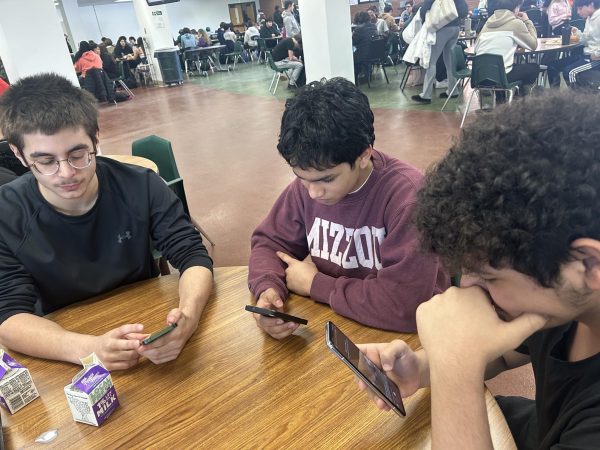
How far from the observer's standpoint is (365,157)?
1.39 m

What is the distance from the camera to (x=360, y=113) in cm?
136

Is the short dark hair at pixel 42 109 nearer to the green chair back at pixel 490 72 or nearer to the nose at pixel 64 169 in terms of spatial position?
the nose at pixel 64 169

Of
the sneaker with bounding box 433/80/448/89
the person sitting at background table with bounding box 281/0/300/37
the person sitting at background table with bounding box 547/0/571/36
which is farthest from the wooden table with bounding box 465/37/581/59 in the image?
the person sitting at background table with bounding box 281/0/300/37

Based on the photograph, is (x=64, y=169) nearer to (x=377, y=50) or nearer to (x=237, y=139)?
(x=237, y=139)

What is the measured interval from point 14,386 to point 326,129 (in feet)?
3.28

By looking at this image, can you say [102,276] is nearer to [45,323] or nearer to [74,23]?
[45,323]

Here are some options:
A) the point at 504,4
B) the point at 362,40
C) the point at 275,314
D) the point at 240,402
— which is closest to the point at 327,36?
the point at 504,4

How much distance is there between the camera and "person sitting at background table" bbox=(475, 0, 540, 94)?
5.30m

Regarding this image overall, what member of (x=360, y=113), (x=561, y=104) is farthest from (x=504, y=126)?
(x=360, y=113)

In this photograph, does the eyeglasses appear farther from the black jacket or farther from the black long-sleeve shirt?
the black jacket

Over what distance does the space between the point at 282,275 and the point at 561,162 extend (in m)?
0.94

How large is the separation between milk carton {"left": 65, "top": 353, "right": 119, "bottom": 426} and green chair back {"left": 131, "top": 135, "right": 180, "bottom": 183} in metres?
2.03

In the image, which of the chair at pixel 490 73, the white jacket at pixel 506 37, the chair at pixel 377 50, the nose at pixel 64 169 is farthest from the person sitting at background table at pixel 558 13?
the nose at pixel 64 169

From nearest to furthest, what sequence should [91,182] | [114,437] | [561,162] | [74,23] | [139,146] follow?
[561,162] → [114,437] → [91,182] → [139,146] → [74,23]
